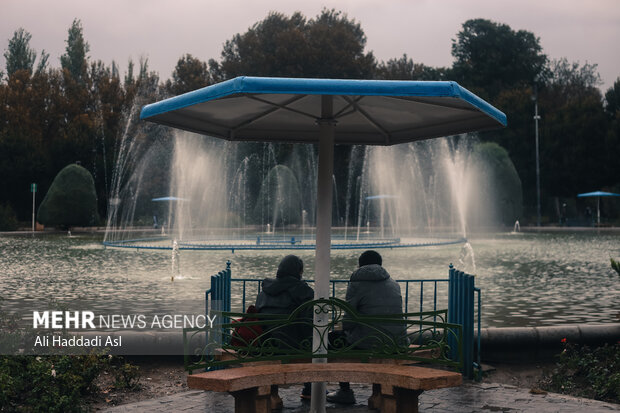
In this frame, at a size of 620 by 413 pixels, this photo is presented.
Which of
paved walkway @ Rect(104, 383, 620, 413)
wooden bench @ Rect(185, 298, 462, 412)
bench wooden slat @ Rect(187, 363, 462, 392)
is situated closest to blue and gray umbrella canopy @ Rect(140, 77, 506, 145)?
wooden bench @ Rect(185, 298, 462, 412)

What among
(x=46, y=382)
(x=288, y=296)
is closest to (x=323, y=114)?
(x=288, y=296)

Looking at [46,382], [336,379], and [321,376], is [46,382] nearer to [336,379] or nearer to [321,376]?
[321,376]

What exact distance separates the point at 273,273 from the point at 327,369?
40.5ft

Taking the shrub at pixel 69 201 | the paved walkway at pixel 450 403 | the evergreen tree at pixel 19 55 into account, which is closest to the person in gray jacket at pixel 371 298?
the paved walkway at pixel 450 403

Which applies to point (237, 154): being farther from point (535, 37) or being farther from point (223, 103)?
point (223, 103)

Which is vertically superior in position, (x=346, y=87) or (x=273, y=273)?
(x=346, y=87)

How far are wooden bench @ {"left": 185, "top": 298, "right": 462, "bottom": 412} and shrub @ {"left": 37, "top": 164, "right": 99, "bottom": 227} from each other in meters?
39.1

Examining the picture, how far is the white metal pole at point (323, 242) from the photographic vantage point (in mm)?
5918

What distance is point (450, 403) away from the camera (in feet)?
21.9

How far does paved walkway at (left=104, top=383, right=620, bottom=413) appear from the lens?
21.1ft

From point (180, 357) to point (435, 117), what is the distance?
3.63 metres

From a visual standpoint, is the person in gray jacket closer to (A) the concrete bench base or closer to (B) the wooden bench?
(B) the wooden bench

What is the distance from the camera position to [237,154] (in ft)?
174

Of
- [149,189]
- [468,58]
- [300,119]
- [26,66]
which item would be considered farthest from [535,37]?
[300,119]
